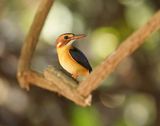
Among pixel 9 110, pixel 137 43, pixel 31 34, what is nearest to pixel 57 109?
pixel 9 110

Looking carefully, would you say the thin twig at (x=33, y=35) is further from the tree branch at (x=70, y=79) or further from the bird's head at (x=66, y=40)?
the bird's head at (x=66, y=40)

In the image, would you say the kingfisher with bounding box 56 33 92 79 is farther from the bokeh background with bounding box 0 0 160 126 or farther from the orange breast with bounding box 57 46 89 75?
the bokeh background with bounding box 0 0 160 126

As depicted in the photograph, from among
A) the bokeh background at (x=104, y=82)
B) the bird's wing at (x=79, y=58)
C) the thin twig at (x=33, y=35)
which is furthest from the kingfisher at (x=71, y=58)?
the bokeh background at (x=104, y=82)

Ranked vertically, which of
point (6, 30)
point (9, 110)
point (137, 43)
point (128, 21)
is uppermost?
point (137, 43)

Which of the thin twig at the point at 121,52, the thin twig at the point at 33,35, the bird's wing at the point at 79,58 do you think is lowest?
the thin twig at the point at 33,35

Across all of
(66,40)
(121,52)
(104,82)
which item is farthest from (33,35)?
(104,82)

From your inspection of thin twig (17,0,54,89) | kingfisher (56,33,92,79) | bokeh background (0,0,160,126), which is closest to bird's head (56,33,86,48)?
kingfisher (56,33,92,79)

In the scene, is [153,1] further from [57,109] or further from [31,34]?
[31,34]
